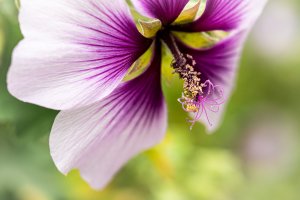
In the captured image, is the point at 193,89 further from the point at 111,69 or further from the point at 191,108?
the point at 111,69

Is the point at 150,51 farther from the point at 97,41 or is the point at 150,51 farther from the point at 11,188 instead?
the point at 11,188

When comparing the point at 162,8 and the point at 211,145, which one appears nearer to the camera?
the point at 162,8

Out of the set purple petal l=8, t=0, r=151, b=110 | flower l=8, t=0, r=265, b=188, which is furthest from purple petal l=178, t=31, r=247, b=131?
purple petal l=8, t=0, r=151, b=110

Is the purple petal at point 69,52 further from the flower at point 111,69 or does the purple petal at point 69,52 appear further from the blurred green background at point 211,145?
the blurred green background at point 211,145

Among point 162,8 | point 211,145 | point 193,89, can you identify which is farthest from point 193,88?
point 211,145

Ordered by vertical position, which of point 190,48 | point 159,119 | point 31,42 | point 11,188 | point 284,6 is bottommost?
point 284,6

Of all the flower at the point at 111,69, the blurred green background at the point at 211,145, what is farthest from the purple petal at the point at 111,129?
the blurred green background at the point at 211,145

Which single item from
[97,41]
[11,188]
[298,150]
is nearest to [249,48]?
[298,150]
